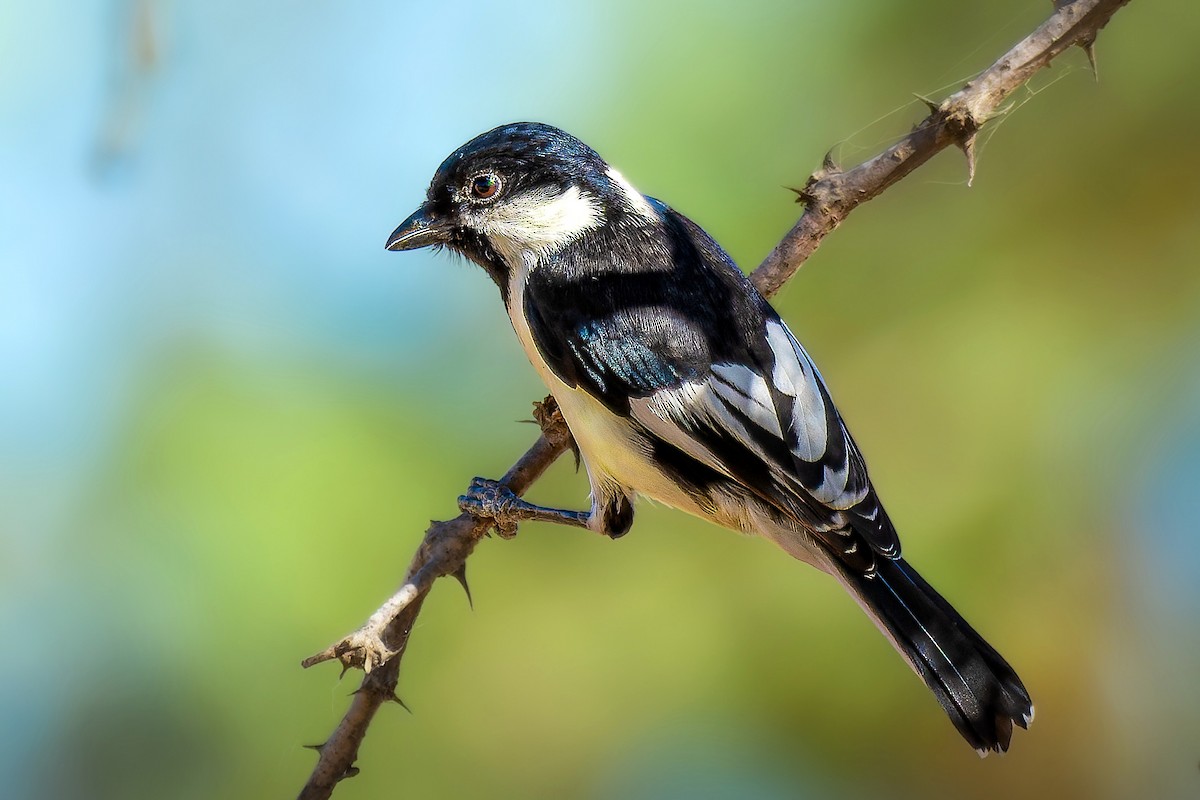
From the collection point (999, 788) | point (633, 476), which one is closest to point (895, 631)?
point (633, 476)

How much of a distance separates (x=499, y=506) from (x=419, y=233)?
719mm

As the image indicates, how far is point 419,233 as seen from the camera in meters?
2.85

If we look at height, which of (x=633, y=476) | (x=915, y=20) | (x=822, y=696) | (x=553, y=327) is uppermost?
(x=915, y=20)

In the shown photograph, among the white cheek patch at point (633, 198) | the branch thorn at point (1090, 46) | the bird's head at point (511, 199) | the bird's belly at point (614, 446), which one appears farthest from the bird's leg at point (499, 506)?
the branch thorn at point (1090, 46)

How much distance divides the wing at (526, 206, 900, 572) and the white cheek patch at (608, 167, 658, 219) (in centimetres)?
19

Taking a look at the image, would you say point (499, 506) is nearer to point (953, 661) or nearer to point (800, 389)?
point (800, 389)

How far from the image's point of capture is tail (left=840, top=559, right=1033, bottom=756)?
2350mm

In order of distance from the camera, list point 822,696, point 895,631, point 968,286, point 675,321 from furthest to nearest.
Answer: point 968,286, point 822,696, point 675,321, point 895,631

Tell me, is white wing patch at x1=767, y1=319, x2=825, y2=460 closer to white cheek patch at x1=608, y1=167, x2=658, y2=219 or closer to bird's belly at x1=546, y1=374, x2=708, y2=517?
bird's belly at x1=546, y1=374, x2=708, y2=517

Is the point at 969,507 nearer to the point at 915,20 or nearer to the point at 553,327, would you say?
the point at 915,20

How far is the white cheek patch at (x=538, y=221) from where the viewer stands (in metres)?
2.72

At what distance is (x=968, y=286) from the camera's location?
4.84 metres

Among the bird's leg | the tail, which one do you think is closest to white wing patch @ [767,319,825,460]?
the tail

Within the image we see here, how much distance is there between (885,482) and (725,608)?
0.79 metres
